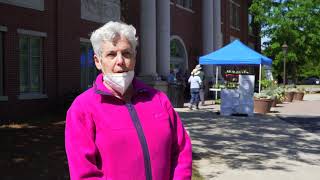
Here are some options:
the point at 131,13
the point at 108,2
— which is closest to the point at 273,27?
the point at 131,13

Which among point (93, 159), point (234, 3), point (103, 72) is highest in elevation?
point (234, 3)

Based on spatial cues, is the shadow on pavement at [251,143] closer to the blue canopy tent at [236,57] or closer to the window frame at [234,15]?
the blue canopy tent at [236,57]

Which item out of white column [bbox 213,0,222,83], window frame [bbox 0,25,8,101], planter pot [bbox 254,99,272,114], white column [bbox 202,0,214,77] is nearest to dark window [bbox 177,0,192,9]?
white column [bbox 202,0,214,77]

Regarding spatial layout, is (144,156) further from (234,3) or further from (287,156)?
(234,3)

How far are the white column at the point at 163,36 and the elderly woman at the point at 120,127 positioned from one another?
73.2 feet

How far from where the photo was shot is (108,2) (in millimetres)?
21406

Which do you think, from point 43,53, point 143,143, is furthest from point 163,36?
point 143,143

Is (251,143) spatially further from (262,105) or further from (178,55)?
(178,55)

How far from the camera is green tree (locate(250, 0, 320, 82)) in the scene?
42656mm

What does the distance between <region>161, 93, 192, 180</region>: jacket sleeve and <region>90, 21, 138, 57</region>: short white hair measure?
0.45 metres

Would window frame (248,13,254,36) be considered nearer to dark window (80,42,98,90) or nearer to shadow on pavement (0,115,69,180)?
dark window (80,42,98,90)

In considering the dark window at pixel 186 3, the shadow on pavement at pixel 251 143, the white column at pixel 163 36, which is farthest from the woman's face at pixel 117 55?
the dark window at pixel 186 3

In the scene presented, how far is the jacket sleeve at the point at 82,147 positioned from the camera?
283cm

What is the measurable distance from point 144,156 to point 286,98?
2830 centimetres
